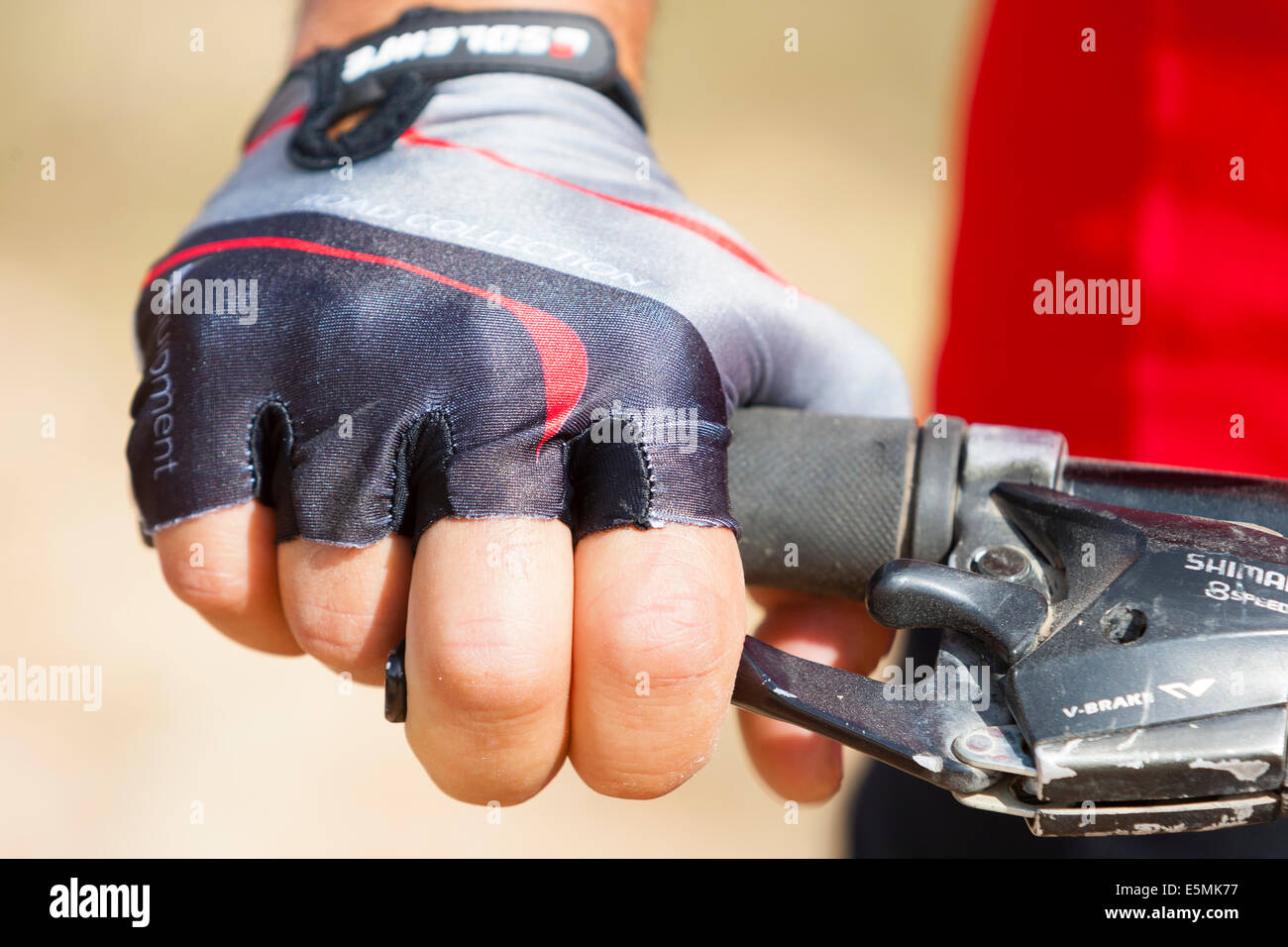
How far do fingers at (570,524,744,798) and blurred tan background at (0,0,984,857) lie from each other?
1099mm

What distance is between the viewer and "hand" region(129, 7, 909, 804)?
743 mm

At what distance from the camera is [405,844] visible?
2365 mm

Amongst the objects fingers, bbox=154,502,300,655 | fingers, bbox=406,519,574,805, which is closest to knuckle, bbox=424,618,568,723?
fingers, bbox=406,519,574,805

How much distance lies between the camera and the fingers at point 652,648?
2.40ft

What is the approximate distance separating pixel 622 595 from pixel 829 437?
26 centimetres

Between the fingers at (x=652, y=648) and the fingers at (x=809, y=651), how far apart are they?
243mm

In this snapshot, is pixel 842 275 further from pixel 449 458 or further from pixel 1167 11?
pixel 449 458

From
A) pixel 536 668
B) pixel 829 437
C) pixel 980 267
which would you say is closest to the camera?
pixel 536 668

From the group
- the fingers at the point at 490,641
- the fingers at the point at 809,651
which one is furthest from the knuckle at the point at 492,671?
the fingers at the point at 809,651

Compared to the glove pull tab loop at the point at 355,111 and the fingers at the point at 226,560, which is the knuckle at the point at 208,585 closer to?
the fingers at the point at 226,560

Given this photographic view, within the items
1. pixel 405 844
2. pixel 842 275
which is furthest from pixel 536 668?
pixel 842 275

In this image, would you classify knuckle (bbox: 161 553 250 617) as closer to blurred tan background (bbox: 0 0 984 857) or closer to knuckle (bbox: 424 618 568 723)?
knuckle (bbox: 424 618 568 723)

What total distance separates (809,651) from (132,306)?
3.25m

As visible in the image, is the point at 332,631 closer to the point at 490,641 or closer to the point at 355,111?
the point at 490,641
